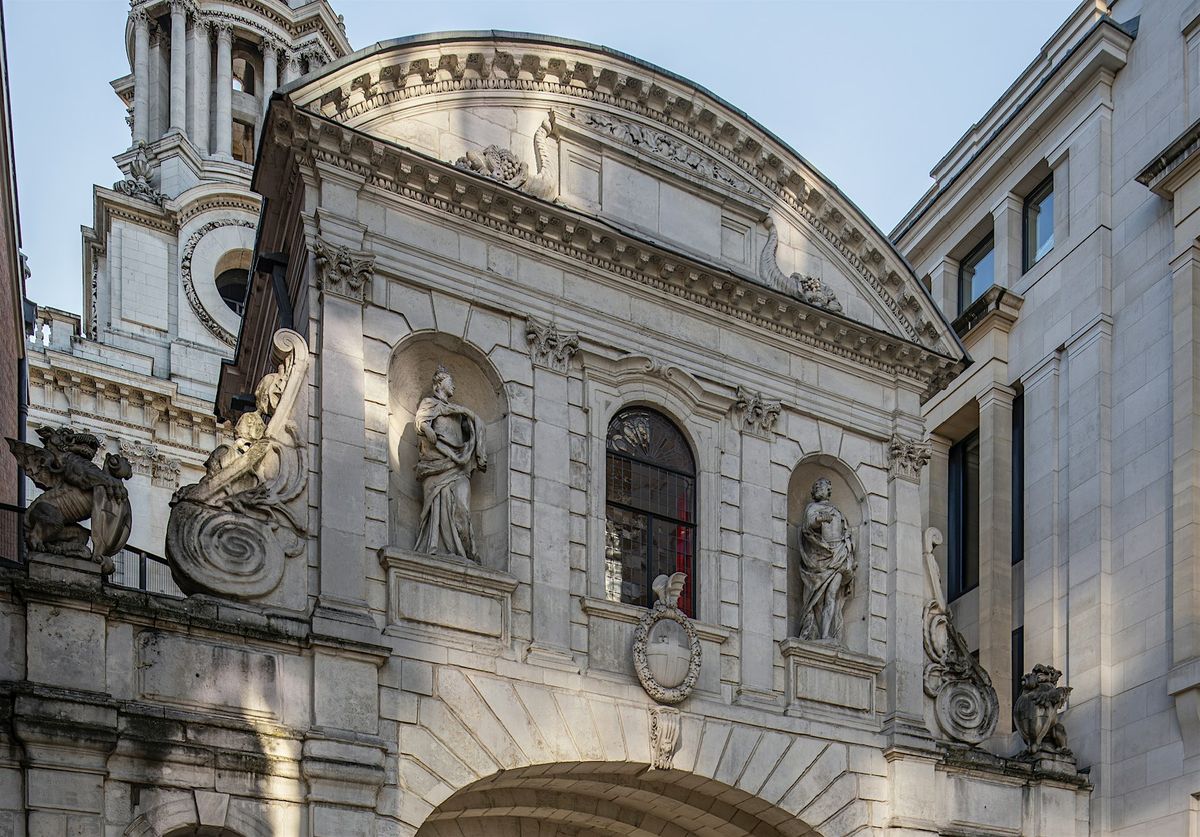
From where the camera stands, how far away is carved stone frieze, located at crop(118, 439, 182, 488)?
38594 mm

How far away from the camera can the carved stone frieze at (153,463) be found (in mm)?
38594

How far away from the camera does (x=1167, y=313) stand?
26.0m

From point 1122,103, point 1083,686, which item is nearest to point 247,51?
point 1122,103

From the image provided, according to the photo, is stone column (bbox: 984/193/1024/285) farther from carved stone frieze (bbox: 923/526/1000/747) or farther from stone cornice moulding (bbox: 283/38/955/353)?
carved stone frieze (bbox: 923/526/1000/747)

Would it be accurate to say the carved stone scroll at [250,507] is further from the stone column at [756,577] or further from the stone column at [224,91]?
the stone column at [224,91]

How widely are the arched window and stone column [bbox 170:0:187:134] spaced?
2812cm

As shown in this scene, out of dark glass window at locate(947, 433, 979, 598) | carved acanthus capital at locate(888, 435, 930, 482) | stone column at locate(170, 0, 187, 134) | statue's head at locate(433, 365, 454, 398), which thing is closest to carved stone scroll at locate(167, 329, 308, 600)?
statue's head at locate(433, 365, 454, 398)

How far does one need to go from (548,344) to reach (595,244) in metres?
1.65

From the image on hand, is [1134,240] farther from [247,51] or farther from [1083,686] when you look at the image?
[247,51]

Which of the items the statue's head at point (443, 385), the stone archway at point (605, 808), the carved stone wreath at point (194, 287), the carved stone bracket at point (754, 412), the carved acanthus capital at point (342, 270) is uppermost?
the carved stone wreath at point (194, 287)

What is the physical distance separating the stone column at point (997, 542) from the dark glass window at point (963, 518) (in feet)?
4.72

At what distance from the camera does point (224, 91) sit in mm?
48781

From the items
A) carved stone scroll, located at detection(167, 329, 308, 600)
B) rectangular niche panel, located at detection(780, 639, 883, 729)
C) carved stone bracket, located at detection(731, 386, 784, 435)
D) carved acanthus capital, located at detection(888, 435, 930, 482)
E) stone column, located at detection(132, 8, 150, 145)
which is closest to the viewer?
carved stone scroll, located at detection(167, 329, 308, 600)

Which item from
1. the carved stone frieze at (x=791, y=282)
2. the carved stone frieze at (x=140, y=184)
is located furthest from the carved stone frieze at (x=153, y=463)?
the carved stone frieze at (x=791, y=282)
